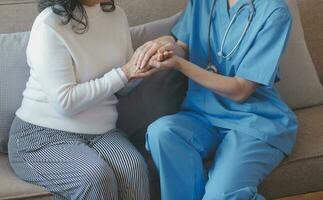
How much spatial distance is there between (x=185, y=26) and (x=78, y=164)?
61 cm

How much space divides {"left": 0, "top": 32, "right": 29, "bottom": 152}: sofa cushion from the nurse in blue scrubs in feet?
1.43

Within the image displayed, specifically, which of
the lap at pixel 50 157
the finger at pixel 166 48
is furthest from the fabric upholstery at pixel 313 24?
the lap at pixel 50 157

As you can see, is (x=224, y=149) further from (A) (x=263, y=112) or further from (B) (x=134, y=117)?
(B) (x=134, y=117)

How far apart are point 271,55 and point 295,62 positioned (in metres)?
0.46

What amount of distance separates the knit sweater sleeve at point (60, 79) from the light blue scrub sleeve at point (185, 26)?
1.05 feet

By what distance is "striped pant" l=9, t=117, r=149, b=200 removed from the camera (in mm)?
1354

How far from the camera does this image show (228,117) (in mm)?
1544

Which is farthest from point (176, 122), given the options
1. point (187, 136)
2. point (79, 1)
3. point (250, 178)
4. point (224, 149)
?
point (79, 1)

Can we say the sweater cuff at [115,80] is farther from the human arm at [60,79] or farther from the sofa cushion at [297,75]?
the sofa cushion at [297,75]

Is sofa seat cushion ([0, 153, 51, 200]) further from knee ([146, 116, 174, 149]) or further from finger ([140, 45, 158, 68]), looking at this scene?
finger ([140, 45, 158, 68])

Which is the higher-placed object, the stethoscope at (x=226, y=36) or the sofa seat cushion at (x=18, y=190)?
the stethoscope at (x=226, y=36)

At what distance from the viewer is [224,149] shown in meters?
1.46

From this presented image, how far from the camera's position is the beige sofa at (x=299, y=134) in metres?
1.46

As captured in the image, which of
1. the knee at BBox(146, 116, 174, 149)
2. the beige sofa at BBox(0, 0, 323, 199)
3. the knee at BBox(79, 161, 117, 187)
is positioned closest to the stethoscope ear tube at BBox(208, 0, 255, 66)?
the knee at BBox(146, 116, 174, 149)
